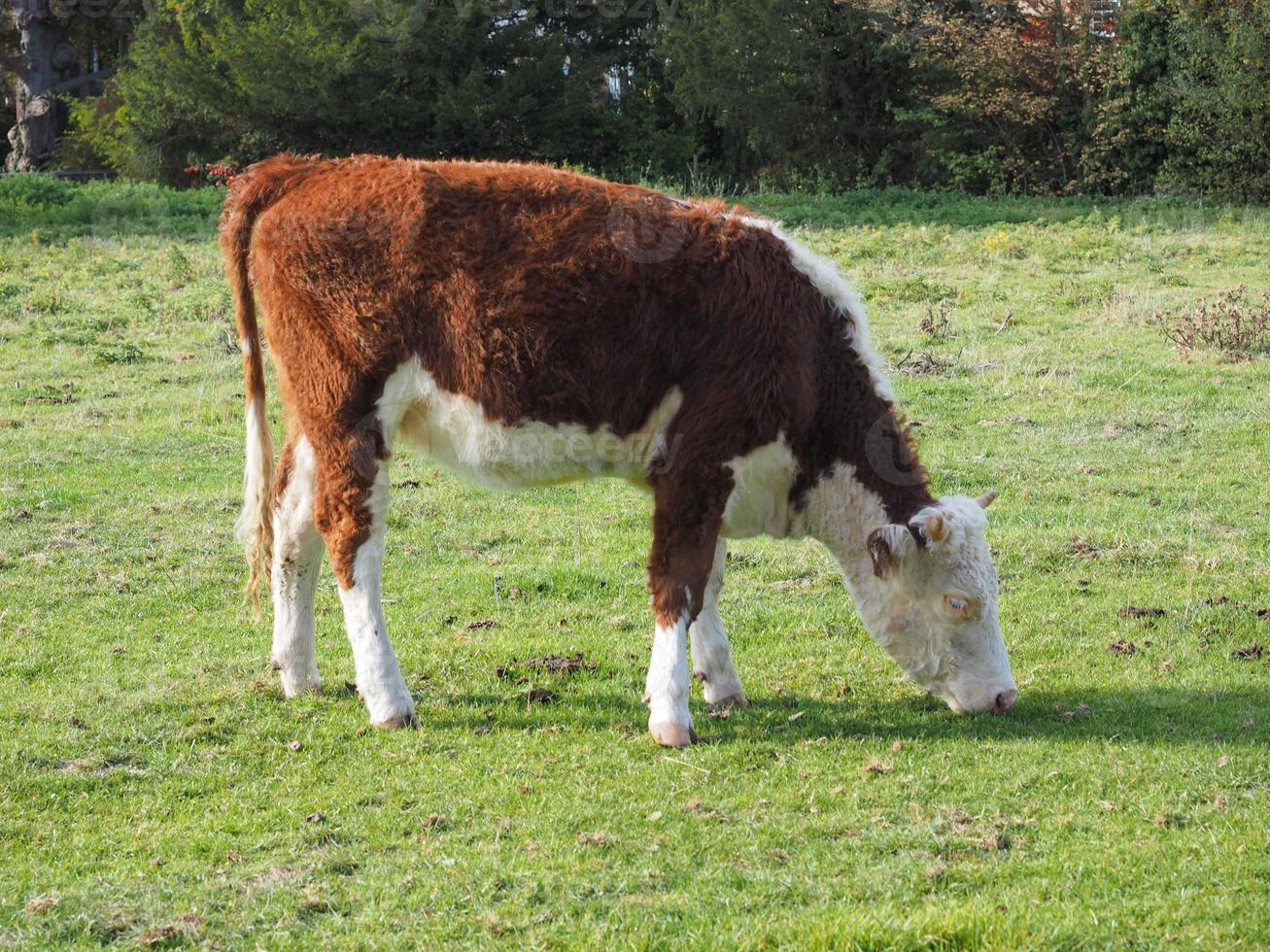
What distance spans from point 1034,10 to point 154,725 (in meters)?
31.8

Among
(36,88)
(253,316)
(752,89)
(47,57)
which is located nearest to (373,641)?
(253,316)

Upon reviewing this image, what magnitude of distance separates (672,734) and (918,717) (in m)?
1.22

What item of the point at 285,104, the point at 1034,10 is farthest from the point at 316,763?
the point at 1034,10

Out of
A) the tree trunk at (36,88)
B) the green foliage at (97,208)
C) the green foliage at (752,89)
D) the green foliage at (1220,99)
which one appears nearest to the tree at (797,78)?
the green foliage at (752,89)

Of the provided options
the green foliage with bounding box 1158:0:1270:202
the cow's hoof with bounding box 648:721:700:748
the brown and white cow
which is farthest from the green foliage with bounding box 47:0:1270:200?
the cow's hoof with bounding box 648:721:700:748

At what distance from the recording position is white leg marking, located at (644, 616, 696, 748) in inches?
246

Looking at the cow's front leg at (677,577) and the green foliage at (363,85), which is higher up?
the green foliage at (363,85)

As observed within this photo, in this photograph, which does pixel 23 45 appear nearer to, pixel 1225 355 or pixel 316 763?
pixel 1225 355

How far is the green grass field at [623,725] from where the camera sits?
4.70 metres

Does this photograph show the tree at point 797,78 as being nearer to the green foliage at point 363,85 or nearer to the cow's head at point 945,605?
the green foliage at point 363,85

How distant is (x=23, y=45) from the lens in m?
37.8

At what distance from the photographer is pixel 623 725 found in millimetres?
6523

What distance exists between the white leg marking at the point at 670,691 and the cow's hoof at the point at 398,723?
1078 mm

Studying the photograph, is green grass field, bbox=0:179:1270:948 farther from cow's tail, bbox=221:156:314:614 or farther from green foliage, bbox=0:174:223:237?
green foliage, bbox=0:174:223:237
